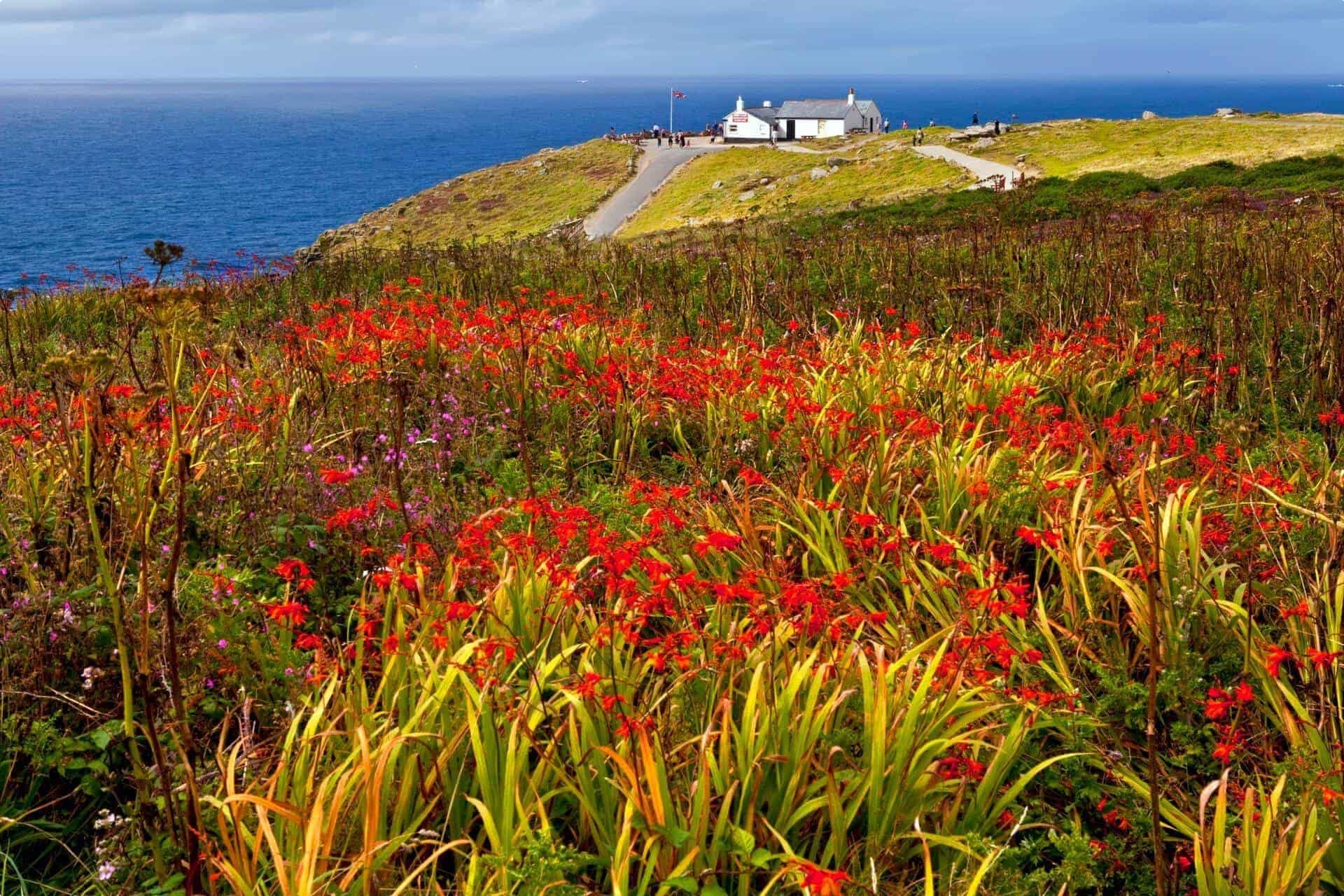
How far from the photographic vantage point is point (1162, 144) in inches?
1372

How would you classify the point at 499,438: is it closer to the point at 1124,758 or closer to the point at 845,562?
the point at 845,562

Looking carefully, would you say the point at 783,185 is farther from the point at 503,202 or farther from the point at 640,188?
the point at 503,202

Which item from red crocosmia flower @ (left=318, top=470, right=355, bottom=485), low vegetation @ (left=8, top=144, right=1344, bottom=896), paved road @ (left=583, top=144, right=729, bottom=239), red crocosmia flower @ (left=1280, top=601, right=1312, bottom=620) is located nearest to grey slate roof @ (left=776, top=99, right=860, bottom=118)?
paved road @ (left=583, top=144, right=729, bottom=239)

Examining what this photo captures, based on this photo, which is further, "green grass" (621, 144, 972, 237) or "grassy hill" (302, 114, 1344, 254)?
"green grass" (621, 144, 972, 237)

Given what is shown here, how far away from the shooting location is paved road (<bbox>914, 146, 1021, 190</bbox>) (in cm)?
3144

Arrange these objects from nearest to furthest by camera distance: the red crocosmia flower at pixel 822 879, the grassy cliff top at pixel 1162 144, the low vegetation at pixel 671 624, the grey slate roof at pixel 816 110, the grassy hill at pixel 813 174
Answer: the red crocosmia flower at pixel 822 879, the low vegetation at pixel 671 624, the grassy cliff top at pixel 1162 144, the grassy hill at pixel 813 174, the grey slate roof at pixel 816 110

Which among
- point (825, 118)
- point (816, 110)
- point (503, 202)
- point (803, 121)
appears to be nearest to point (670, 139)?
point (803, 121)

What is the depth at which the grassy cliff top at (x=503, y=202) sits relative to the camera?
50.5 metres

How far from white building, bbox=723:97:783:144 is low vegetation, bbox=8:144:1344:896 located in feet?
271

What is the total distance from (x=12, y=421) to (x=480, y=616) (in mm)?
2875

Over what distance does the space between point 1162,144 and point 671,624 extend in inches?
1455

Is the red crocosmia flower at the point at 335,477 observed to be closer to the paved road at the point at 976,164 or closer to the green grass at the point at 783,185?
the green grass at the point at 783,185

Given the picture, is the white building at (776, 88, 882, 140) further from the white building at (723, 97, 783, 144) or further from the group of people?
the group of people

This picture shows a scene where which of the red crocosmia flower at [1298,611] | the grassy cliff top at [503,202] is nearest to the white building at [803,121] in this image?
the grassy cliff top at [503,202]
